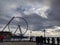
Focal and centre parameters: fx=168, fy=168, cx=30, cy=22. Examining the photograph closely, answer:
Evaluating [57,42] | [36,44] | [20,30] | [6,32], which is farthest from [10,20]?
[57,42]

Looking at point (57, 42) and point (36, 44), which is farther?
point (57, 42)

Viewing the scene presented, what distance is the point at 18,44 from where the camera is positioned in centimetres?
5725

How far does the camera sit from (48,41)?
8188 cm

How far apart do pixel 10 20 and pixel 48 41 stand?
22.3 m

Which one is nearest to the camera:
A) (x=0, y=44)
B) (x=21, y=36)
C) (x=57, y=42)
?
(x=0, y=44)

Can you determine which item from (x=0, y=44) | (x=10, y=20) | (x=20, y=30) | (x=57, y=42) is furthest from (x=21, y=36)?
(x=57, y=42)

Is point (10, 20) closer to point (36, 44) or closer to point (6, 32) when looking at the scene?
point (6, 32)

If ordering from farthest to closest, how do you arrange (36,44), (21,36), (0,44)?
(21,36)
(36,44)
(0,44)

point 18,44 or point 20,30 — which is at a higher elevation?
point 20,30

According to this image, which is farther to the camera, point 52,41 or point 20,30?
point 52,41

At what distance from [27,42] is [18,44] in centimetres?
314

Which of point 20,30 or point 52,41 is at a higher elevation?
point 20,30

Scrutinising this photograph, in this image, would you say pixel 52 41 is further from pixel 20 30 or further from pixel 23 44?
pixel 23 44

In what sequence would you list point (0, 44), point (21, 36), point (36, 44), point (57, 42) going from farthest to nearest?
point (57, 42) < point (21, 36) < point (36, 44) < point (0, 44)
